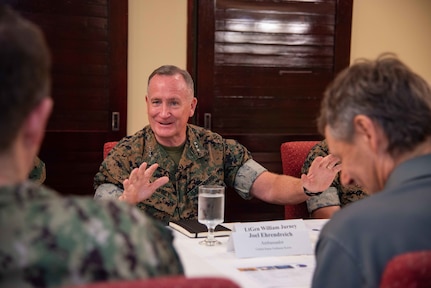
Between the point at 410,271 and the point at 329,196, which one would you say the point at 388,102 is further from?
the point at 329,196

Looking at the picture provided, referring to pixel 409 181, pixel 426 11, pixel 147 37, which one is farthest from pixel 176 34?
pixel 409 181

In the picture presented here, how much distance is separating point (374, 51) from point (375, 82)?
321 centimetres

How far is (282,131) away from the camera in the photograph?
4.11 m

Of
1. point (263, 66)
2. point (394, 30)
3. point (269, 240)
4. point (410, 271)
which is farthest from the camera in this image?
point (394, 30)

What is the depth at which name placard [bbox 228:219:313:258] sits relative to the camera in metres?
1.75

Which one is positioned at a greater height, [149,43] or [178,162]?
[149,43]

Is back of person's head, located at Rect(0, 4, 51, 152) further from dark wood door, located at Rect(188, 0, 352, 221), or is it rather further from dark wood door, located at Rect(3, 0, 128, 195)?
dark wood door, located at Rect(188, 0, 352, 221)

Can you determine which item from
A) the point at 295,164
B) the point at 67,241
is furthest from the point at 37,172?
the point at 67,241

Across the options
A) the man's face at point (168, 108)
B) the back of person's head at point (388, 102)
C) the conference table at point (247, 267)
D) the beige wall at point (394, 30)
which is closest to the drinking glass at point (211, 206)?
the conference table at point (247, 267)

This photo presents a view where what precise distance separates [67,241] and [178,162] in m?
1.92

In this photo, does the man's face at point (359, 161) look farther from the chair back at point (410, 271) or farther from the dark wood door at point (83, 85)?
the dark wood door at point (83, 85)

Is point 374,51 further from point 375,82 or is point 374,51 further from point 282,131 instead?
point 375,82

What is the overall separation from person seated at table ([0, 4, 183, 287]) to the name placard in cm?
89

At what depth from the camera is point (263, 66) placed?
4.01 metres
